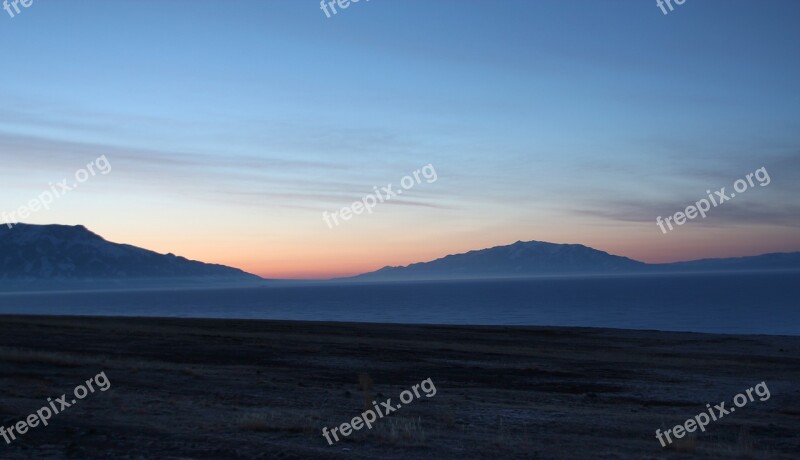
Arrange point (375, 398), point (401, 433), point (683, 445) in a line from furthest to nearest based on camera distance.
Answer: point (375, 398)
point (683, 445)
point (401, 433)

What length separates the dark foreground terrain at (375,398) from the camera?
12586 mm

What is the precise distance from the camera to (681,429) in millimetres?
16000

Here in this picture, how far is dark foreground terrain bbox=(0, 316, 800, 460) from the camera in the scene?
41.3 ft

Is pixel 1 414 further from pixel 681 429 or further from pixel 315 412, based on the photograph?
pixel 681 429

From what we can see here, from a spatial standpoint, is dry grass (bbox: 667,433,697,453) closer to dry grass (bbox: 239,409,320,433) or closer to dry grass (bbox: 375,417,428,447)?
dry grass (bbox: 375,417,428,447)

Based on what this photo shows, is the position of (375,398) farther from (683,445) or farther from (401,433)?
(683,445)

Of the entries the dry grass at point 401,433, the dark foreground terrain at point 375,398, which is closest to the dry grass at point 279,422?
the dark foreground terrain at point 375,398

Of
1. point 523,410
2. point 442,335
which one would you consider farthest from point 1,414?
point 442,335

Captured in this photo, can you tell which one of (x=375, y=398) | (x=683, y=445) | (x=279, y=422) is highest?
(x=279, y=422)

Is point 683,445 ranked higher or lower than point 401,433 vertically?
lower

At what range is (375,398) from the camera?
1894cm

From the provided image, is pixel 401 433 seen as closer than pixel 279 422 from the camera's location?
Yes

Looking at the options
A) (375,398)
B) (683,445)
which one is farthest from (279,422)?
(683,445)

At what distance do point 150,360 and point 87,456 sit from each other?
15.8 m
